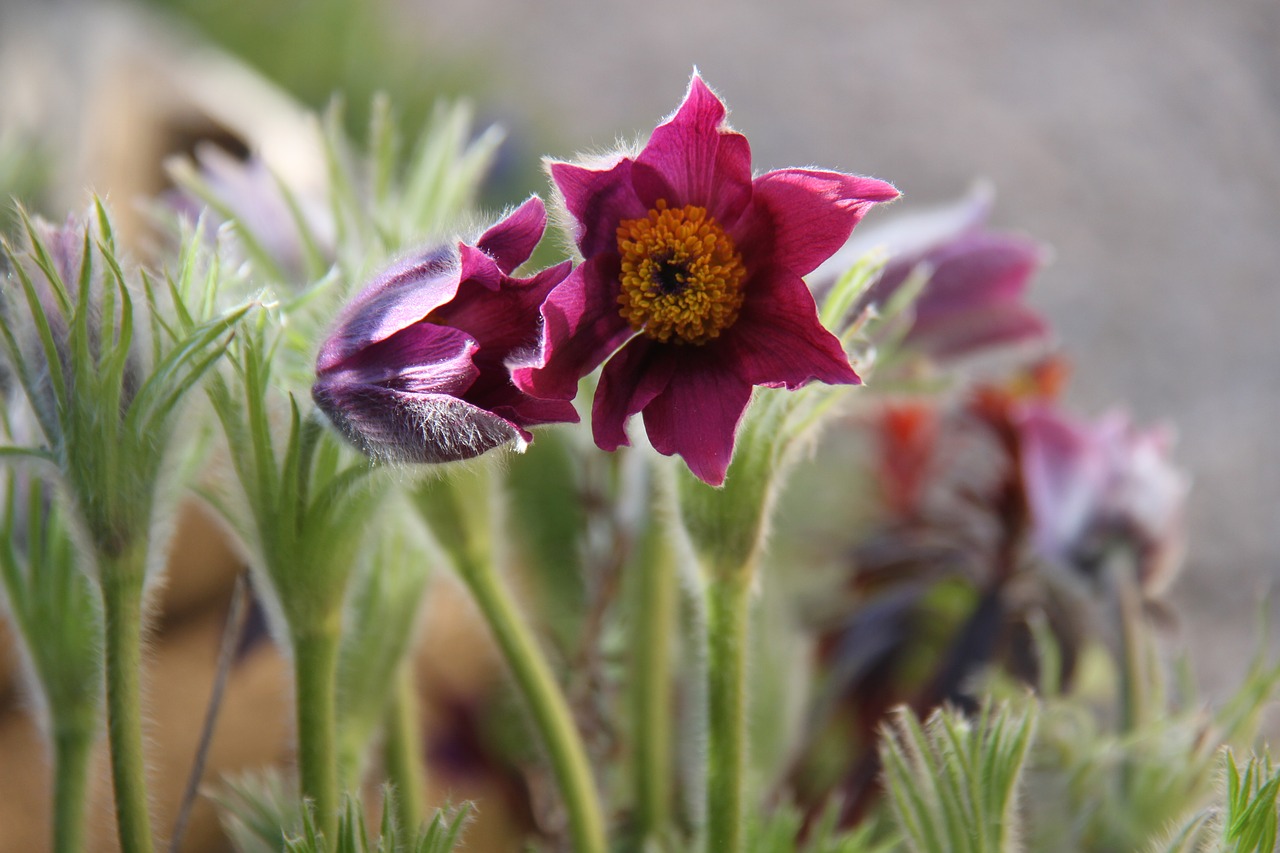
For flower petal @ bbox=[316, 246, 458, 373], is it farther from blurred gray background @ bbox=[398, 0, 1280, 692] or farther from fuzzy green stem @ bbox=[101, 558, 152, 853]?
blurred gray background @ bbox=[398, 0, 1280, 692]

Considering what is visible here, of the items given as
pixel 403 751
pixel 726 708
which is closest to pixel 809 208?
pixel 726 708

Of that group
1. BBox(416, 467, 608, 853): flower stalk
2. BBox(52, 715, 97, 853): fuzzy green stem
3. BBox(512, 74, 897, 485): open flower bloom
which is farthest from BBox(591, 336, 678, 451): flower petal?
BBox(52, 715, 97, 853): fuzzy green stem

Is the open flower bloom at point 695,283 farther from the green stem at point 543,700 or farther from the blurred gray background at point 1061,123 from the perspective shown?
the blurred gray background at point 1061,123

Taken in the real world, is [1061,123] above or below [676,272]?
above

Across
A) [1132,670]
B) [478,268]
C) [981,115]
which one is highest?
[981,115]

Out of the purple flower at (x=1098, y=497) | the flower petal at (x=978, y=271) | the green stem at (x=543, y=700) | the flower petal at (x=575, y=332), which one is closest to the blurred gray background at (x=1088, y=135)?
the purple flower at (x=1098, y=497)

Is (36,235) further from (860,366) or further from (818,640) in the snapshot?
(818,640)

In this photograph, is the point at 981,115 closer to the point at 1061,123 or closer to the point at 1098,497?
the point at 1061,123
